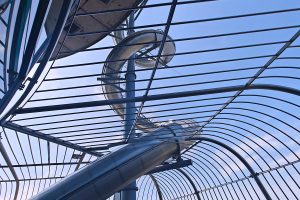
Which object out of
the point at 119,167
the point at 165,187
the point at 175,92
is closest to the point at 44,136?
the point at 119,167

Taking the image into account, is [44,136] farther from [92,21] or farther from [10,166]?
[92,21]

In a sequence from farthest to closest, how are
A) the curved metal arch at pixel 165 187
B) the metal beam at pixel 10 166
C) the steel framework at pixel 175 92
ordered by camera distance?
Result: the curved metal arch at pixel 165 187 → the metal beam at pixel 10 166 → the steel framework at pixel 175 92

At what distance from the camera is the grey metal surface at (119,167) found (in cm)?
1156

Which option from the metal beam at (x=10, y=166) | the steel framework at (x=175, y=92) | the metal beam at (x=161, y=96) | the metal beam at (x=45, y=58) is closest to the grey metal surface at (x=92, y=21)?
the steel framework at (x=175, y=92)

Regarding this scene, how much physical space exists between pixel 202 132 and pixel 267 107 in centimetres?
641

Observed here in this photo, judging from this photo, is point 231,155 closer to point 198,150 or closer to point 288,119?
point 198,150

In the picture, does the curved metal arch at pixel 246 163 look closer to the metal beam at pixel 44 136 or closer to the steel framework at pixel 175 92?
the steel framework at pixel 175 92

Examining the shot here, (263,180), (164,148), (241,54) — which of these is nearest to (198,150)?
(263,180)

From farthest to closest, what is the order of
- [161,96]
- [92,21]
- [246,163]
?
[246,163], [161,96], [92,21]

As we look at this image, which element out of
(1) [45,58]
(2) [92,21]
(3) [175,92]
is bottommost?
(1) [45,58]

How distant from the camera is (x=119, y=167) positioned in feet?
44.7

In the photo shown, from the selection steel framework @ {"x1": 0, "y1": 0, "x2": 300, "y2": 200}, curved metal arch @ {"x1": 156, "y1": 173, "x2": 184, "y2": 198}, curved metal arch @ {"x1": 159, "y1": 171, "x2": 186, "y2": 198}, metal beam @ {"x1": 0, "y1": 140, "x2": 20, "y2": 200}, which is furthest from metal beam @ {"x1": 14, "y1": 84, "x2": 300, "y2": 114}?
curved metal arch @ {"x1": 156, "y1": 173, "x2": 184, "y2": 198}

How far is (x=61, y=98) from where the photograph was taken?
475 inches

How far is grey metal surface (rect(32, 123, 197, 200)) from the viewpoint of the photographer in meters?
11.6
